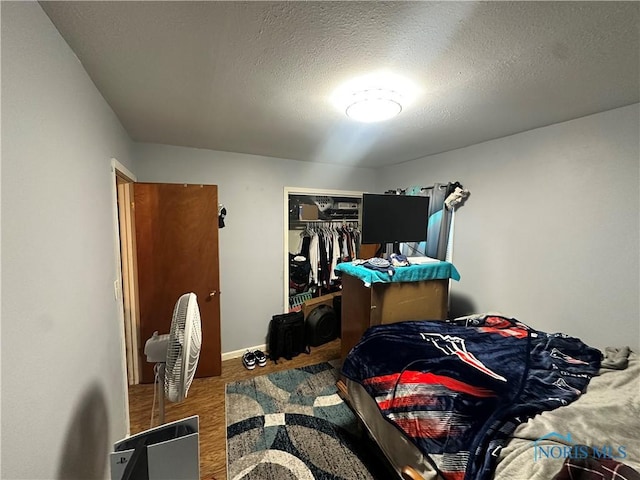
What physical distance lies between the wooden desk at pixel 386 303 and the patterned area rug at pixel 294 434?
0.62m

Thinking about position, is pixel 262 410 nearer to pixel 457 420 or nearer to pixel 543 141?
pixel 457 420

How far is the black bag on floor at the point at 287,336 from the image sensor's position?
3.13 m

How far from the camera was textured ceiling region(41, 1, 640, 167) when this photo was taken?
963 millimetres

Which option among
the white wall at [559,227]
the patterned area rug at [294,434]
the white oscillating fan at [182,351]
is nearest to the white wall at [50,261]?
the white oscillating fan at [182,351]

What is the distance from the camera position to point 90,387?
129cm

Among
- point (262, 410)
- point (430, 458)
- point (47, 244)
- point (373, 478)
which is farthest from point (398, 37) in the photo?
point (262, 410)

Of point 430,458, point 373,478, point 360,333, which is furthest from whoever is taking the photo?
point 360,333

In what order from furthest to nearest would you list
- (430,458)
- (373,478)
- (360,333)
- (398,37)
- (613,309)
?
1. (360,333)
2. (613,309)
3. (373,478)
4. (430,458)
5. (398,37)

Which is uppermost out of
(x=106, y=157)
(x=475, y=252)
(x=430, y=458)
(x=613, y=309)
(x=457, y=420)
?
(x=106, y=157)

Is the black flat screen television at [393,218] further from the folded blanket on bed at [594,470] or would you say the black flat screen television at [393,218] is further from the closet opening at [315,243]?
the folded blanket on bed at [594,470]

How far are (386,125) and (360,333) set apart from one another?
1.85m

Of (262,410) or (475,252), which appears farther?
(475,252)

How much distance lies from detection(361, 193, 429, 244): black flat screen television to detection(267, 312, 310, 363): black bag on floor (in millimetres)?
1443

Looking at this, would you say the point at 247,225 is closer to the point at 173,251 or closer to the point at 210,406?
the point at 173,251
